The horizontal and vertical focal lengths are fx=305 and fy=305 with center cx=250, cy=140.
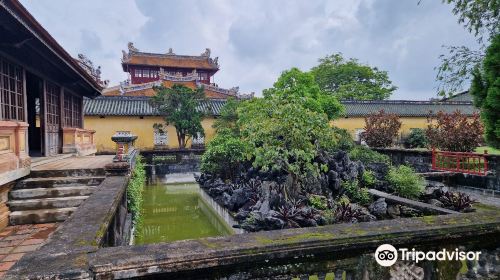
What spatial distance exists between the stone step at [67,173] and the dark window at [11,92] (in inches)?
47.7

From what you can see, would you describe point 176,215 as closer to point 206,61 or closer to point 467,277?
point 467,277

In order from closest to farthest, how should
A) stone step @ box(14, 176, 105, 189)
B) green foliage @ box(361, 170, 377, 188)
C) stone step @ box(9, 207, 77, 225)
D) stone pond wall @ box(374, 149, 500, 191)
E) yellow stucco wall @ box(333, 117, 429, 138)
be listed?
stone step @ box(9, 207, 77, 225) → stone step @ box(14, 176, 105, 189) → green foliage @ box(361, 170, 377, 188) → stone pond wall @ box(374, 149, 500, 191) → yellow stucco wall @ box(333, 117, 429, 138)

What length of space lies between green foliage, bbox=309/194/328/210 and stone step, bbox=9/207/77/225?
209 inches

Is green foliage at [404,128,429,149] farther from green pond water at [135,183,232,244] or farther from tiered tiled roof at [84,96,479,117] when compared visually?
green pond water at [135,183,232,244]

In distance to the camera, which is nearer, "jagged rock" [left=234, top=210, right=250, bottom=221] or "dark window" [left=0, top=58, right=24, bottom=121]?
"dark window" [left=0, top=58, right=24, bottom=121]

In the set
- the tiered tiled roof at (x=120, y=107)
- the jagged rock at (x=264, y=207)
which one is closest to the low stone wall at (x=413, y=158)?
the jagged rock at (x=264, y=207)

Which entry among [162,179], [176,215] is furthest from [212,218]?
[162,179]

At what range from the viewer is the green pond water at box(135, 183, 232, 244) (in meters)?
7.44

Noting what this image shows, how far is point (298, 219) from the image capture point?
6516 millimetres

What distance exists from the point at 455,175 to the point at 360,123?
1526 centimetres

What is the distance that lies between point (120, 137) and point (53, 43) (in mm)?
2233

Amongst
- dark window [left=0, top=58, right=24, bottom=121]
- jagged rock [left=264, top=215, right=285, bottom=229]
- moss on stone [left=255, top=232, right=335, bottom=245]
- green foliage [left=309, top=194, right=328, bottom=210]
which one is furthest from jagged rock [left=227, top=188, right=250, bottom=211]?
moss on stone [left=255, top=232, right=335, bottom=245]

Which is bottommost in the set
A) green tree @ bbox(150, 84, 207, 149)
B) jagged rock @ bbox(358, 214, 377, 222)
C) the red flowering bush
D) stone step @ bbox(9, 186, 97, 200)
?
jagged rock @ bbox(358, 214, 377, 222)

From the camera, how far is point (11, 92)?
6.32m
